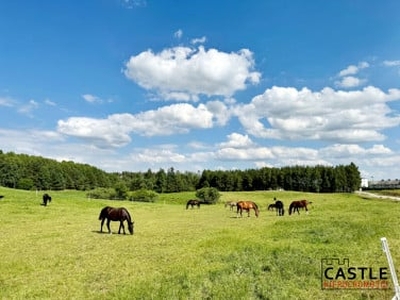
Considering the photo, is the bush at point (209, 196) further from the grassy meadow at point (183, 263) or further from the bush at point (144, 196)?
the grassy meadow at point (183, 263)

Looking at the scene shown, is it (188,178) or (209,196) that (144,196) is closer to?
(209,196)

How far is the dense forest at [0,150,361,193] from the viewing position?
155625 mm

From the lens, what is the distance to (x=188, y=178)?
634 ft

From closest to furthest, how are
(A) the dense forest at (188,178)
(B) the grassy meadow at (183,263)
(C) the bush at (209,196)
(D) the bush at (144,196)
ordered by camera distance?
(B) the grassy meadow at (183,263)
(C) the bush at (209,196)
(D) the bush at (144,196)
(A) the dense forest at (188,178)

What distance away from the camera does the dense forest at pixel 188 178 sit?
156 meters

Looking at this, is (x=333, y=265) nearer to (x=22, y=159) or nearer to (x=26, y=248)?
(x=26, y=248)

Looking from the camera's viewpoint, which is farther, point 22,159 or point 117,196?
point 22,159

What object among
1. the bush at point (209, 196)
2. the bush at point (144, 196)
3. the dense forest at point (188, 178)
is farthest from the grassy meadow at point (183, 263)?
the dense forest at point (188, 178)

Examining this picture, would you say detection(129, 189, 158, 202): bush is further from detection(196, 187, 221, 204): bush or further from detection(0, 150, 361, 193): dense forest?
detection(0, 150, 361, 193): dense forest

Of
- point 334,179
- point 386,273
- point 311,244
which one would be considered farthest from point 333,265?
point 334,179

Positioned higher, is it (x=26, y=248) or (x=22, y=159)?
(x=22, y=159)

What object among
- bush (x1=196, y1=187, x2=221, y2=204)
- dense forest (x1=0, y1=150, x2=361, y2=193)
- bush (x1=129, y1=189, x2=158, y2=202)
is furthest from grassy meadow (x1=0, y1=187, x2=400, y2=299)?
dense forest (x1=0, y1=150, x2=361, y2=193)

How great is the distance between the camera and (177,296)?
11.1 metres

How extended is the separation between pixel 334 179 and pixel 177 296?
162m
